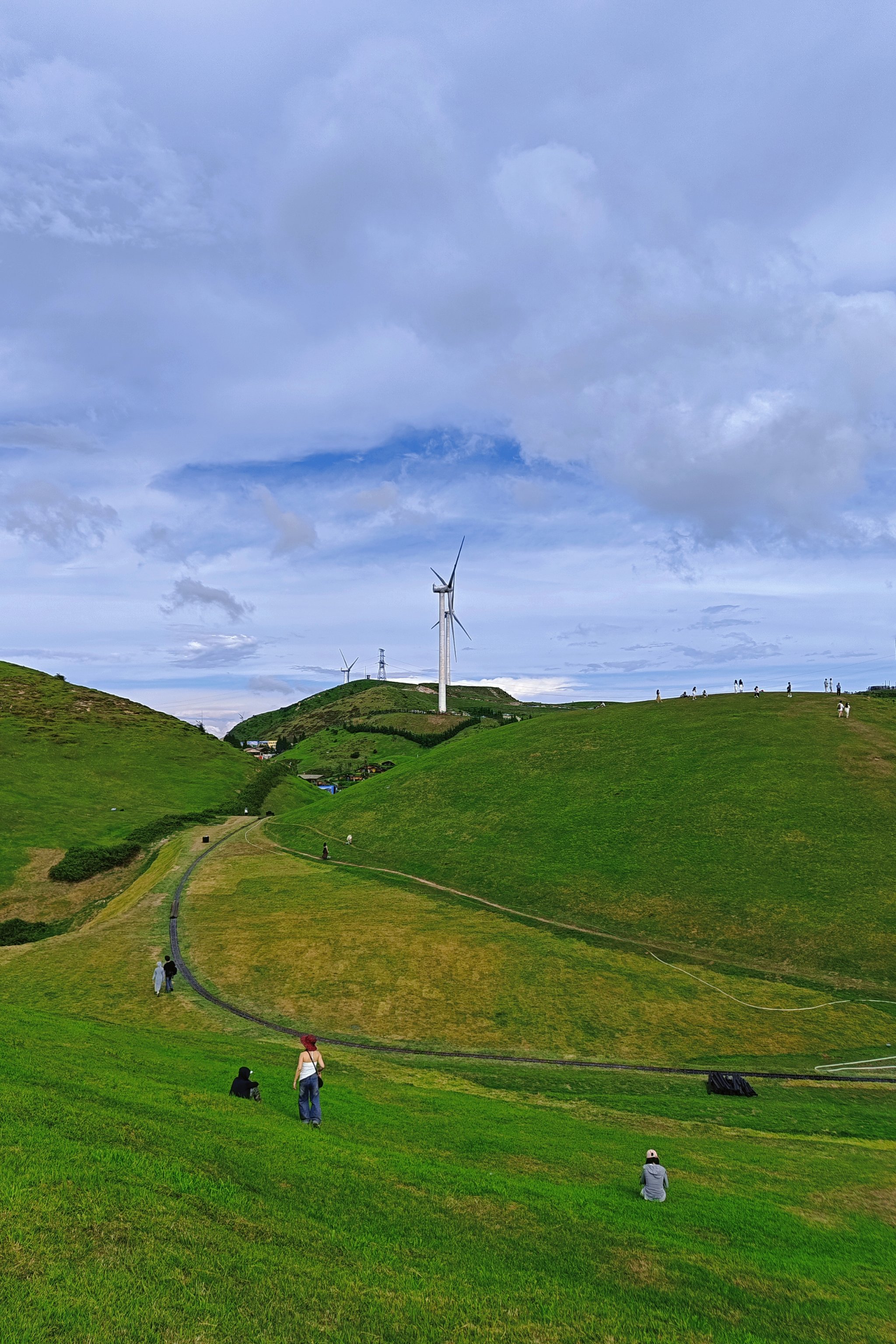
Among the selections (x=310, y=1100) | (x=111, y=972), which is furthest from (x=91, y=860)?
(x=310, y=1100)

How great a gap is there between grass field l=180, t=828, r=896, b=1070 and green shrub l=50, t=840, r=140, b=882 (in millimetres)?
27454

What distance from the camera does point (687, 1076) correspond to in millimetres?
35594

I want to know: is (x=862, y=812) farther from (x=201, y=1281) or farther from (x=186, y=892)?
(x=201, y=1281)

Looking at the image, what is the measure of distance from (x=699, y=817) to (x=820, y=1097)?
122ft

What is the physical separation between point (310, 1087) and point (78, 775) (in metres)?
114

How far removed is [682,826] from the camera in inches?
2726

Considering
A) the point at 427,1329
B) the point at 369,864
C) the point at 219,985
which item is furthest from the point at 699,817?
the point at 427,1329

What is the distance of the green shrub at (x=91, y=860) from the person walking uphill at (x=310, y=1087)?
6741cm

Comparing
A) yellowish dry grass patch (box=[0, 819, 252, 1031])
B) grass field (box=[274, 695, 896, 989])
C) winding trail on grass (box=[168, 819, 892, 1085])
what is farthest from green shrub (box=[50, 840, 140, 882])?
winding trail on grass (box=[168, 819, 892, 1085])

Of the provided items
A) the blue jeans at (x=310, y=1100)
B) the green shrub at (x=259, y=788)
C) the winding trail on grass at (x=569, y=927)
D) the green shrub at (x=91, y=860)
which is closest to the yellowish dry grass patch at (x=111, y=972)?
the green shrub at (x=91, y=860)

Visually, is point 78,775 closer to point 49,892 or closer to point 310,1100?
point 49,892

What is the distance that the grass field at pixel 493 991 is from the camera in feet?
130

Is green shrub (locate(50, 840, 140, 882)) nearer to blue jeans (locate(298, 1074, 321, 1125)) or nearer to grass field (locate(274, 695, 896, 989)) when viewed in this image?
grass field (locate(274, 695, 896, 989))

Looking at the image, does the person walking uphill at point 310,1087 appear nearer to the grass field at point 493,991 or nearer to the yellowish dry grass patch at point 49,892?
the grass field at point 493,991
